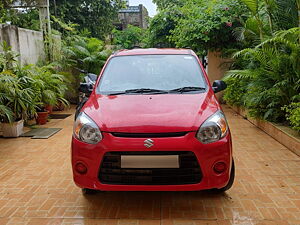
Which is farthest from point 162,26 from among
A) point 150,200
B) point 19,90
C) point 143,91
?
point 150,200

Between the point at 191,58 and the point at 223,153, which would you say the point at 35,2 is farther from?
the point at 223,153

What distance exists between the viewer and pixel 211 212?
299cm

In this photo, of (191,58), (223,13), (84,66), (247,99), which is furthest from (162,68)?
(84,66)

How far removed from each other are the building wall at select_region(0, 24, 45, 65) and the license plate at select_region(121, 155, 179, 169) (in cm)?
560

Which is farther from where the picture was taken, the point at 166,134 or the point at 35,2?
the point at 35,2

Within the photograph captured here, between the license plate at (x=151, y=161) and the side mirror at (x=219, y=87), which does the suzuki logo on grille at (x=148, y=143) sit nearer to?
the license plate at (x=151, y=161)

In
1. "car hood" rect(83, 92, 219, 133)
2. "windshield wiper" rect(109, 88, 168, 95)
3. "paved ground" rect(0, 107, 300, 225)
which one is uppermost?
"windshield wiper" rect(109, 88, 168, 95)

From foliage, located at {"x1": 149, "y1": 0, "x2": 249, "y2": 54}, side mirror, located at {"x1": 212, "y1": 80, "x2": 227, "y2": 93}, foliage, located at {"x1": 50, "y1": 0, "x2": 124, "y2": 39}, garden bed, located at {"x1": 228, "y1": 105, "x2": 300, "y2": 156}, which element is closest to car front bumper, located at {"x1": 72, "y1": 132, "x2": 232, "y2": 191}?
side mirror, located at {"x1": 212, "y1": 80, "x2": 227, "y2": 93}

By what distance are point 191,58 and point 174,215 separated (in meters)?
2.17

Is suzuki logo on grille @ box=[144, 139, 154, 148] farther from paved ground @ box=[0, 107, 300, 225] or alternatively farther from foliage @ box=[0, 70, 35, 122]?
foliage @ box=[0, 70, 35, 122]

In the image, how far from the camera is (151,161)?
8.83 feet

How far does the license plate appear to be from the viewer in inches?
106

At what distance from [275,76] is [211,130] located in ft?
11.0

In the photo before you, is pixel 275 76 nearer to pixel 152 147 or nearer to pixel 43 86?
pixel 152 147
